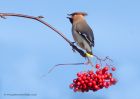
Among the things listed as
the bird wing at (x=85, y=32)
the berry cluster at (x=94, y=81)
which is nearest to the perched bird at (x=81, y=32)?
the bird wing at (x=85, y=32)

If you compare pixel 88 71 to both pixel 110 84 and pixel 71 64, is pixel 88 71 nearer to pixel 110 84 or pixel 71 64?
pixel 110 84

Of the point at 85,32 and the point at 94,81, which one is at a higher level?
the point at 85,32

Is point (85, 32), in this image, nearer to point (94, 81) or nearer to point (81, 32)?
point (81, 32)

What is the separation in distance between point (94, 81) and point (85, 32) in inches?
97.5

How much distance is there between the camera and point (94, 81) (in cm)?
369

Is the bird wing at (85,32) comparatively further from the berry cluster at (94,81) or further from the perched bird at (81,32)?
the berry cluster at (94,81)

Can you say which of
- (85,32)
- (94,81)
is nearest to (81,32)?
(85,32)

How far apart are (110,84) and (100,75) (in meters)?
0.13

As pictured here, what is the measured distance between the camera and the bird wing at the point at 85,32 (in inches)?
230

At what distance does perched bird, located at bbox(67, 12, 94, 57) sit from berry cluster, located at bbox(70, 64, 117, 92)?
164 cm

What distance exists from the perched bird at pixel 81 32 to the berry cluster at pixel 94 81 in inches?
64.5

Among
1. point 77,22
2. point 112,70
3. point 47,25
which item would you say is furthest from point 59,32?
point 77,22

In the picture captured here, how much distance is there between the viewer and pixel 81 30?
20.4 feet

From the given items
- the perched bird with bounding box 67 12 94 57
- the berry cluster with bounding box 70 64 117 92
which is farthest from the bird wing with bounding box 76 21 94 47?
the berry cluster with bounding box 70 64 117 92
